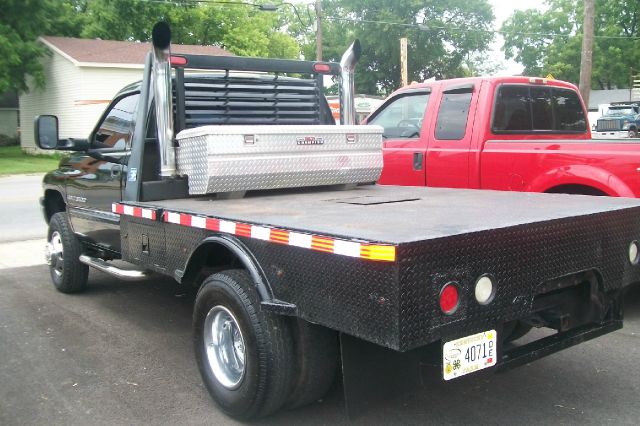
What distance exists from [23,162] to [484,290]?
2738cm

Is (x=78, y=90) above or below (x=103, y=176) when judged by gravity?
above

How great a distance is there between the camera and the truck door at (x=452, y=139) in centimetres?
612

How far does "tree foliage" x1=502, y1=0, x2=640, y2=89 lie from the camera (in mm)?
51781

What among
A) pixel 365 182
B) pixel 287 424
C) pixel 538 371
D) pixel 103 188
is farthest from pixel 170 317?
pixel 538 371

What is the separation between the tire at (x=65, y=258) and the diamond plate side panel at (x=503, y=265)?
442 cm

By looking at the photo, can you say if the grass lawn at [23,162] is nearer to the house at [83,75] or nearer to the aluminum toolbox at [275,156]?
the house at [83,75]

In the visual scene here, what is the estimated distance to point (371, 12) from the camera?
5419 centimetres

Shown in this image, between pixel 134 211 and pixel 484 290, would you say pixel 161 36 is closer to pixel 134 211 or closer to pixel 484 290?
pixel 134 211

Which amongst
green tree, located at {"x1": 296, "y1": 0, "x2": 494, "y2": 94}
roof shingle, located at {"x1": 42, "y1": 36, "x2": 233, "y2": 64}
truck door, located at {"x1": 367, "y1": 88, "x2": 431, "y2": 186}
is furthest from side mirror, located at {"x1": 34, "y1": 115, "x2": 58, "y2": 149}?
green tree, located at {"x1": 296, "y1": 0, "x2": 494, "y2": 94}

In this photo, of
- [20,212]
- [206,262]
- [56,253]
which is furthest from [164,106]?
[20,212]

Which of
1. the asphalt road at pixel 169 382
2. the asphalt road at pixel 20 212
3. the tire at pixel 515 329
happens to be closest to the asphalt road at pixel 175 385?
the asphalt road at pixel 169 382

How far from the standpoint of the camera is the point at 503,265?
2.82 m

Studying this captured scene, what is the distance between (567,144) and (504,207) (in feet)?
7.07

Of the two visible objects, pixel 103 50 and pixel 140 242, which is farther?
pixel 103 50
